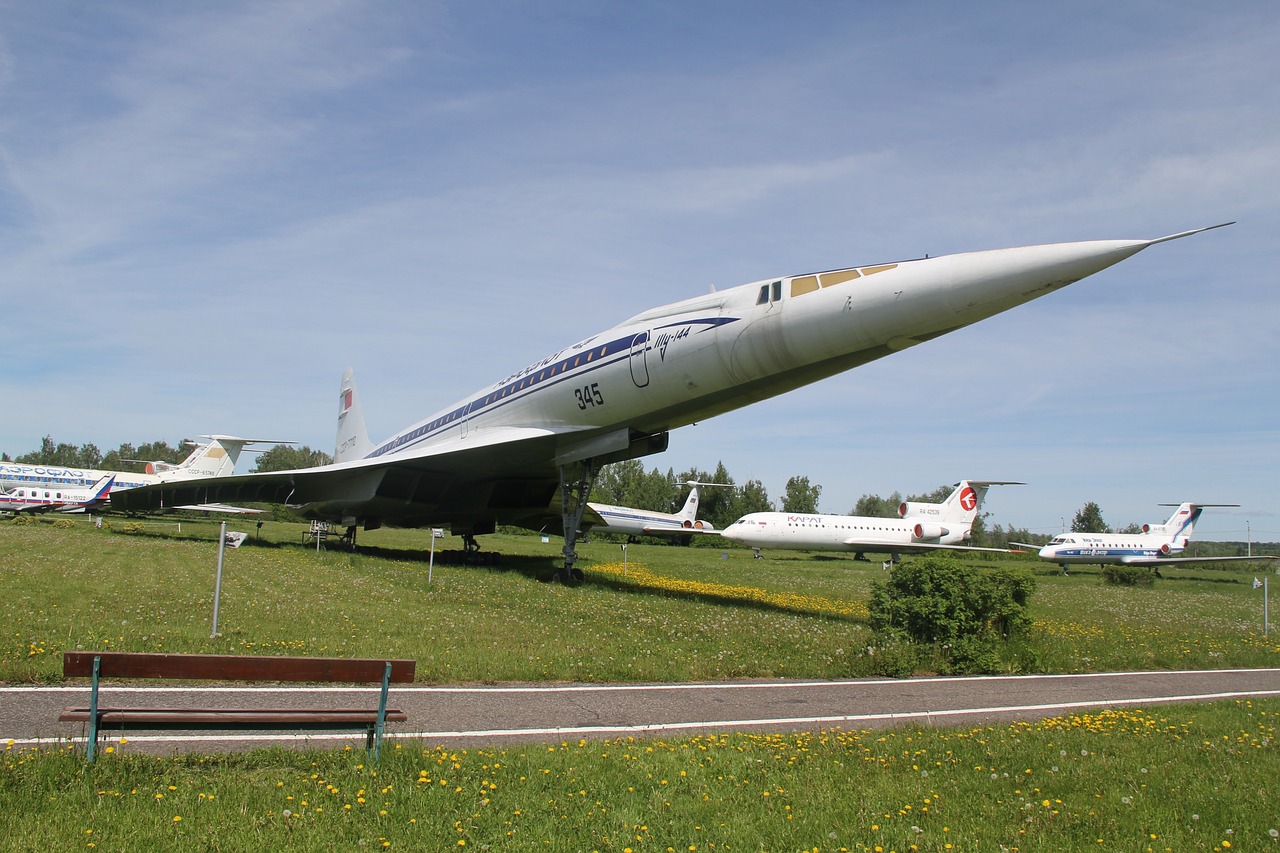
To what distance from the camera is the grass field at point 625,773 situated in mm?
4227

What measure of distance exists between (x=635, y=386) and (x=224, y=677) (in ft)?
36.3

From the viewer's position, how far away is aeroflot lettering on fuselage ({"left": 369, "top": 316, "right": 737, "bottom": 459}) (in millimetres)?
14945

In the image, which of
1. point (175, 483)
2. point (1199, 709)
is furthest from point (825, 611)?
point (175, 483)

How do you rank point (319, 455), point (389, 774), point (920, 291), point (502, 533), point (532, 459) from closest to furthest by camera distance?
1. point (389, 774)
2. point (920, 291)
3. point (532, 459)
4. point (502, 533)
5. point (319, 455)

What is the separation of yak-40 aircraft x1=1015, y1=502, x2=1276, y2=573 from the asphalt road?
137ft

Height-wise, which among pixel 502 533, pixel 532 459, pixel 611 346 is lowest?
pixel 502 533

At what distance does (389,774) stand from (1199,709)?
25.7 feet

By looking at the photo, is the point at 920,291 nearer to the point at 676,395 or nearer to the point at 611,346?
the point at 676,395

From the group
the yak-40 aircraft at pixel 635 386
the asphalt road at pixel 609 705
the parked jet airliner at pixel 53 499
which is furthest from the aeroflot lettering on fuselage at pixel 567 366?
the parked jet airliner at pixel 53 499

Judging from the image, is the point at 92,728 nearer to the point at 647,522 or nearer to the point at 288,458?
the point at 647,522

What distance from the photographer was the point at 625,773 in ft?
17.1

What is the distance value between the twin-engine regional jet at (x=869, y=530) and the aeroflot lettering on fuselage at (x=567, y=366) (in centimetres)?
2559

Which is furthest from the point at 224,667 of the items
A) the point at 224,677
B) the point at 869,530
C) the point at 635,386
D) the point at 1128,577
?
the point at 869,530

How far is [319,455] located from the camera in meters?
148
